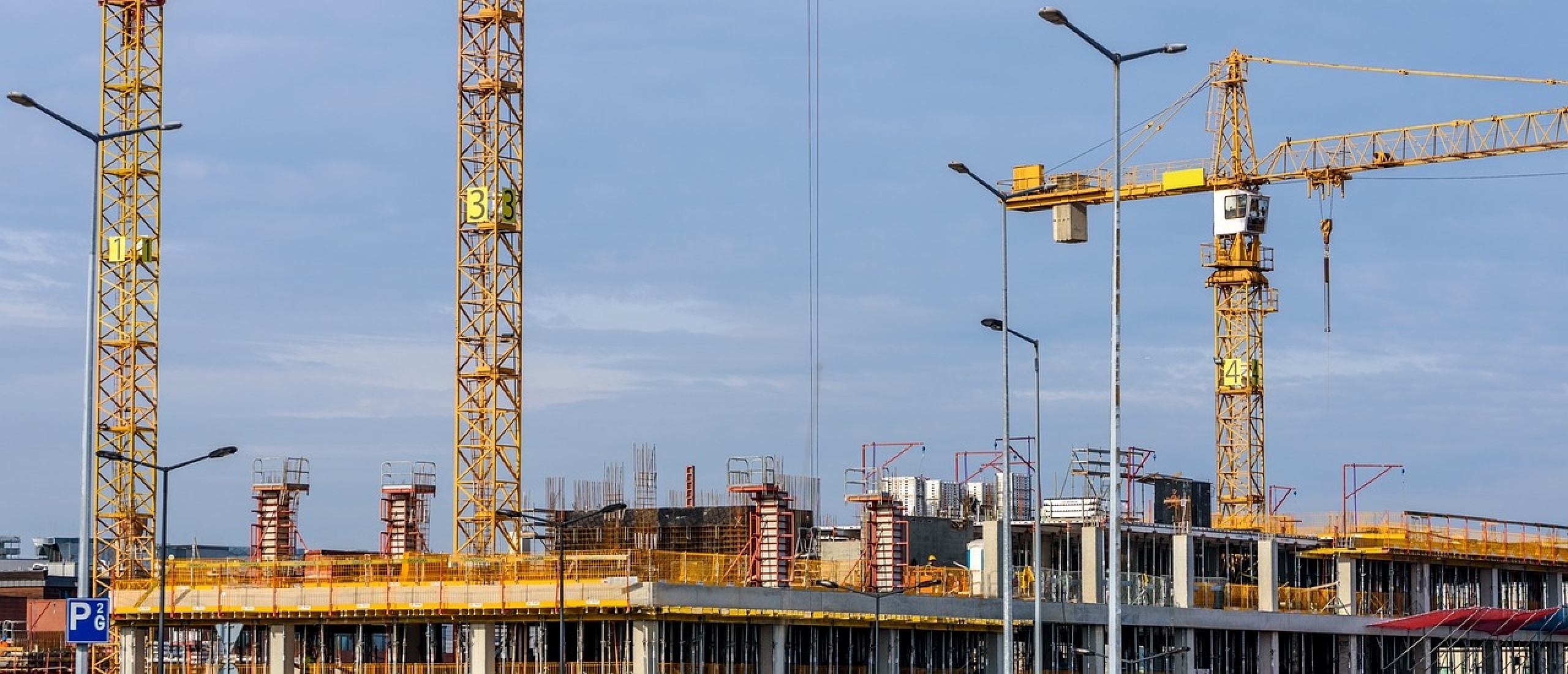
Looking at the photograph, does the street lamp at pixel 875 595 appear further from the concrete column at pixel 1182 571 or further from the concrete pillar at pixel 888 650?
the concrete column at pixel 1182 571

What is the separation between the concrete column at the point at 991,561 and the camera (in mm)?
81812

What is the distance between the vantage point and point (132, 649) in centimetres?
8288

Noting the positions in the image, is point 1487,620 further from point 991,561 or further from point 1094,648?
point 991,561

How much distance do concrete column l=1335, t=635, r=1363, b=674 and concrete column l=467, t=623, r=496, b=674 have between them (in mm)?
41555

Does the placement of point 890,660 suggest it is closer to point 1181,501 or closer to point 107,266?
point 1181,501

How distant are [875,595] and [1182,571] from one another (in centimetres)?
2453

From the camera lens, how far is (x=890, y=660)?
7700 centimetres

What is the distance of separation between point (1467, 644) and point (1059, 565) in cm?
2694

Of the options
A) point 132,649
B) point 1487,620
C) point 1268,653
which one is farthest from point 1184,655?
point 132,649

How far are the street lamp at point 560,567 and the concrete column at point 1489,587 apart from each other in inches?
1792

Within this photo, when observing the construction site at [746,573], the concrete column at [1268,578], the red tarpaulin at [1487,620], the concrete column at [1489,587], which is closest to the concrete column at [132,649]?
the construction site at [746,573]

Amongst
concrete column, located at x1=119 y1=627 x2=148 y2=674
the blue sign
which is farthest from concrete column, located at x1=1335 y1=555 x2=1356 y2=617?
the blue sign

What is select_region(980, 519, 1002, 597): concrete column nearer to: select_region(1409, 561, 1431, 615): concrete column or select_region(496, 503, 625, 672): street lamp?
select_region(496, 503, 625, 672): street lamp

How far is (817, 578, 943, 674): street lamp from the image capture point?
2746 inches
